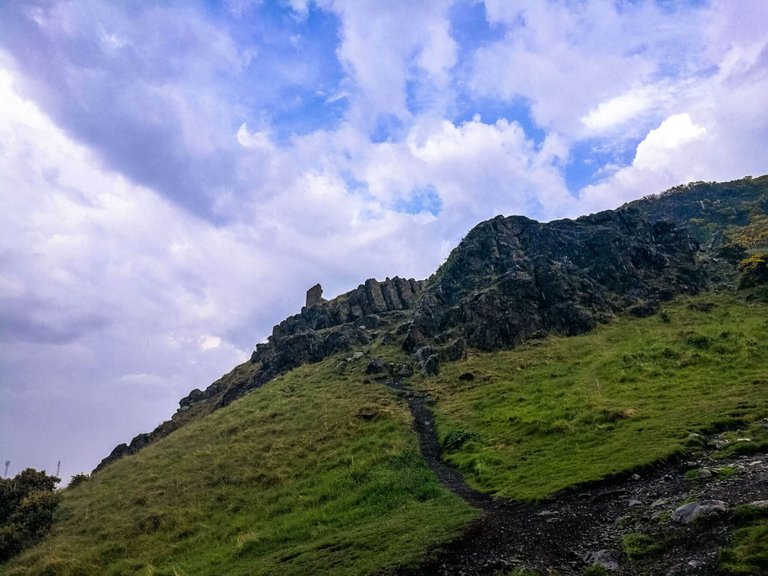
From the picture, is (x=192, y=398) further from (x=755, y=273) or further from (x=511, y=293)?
(x=755, y=273)

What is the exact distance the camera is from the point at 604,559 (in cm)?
1421

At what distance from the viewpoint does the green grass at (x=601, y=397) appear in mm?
24109

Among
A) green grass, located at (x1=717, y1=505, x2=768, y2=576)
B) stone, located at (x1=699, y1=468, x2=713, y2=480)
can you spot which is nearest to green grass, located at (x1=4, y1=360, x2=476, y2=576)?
green grass, located at (x1=717, y1=505, x2=768, y2=576)

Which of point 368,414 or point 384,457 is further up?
point 368,414

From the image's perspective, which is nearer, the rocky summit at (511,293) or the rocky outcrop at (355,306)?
the rocky summit at (511,293)

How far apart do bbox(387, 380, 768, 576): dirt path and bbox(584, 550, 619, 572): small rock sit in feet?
0.11

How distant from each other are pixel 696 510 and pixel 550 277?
5655 cm

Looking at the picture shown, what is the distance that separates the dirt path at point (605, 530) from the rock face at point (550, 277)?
4217 cm

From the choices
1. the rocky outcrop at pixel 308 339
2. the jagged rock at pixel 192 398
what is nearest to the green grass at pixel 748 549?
the rocky outcrop at pixel 308 339

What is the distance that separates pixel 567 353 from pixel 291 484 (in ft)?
111

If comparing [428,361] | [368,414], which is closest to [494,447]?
[368,414]

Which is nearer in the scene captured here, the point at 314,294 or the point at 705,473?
the point at 705,473

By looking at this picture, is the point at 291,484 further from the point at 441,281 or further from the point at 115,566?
the point at 441,281

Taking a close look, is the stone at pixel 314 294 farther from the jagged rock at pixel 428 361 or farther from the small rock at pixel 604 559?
the small rock at pixel 604 559
